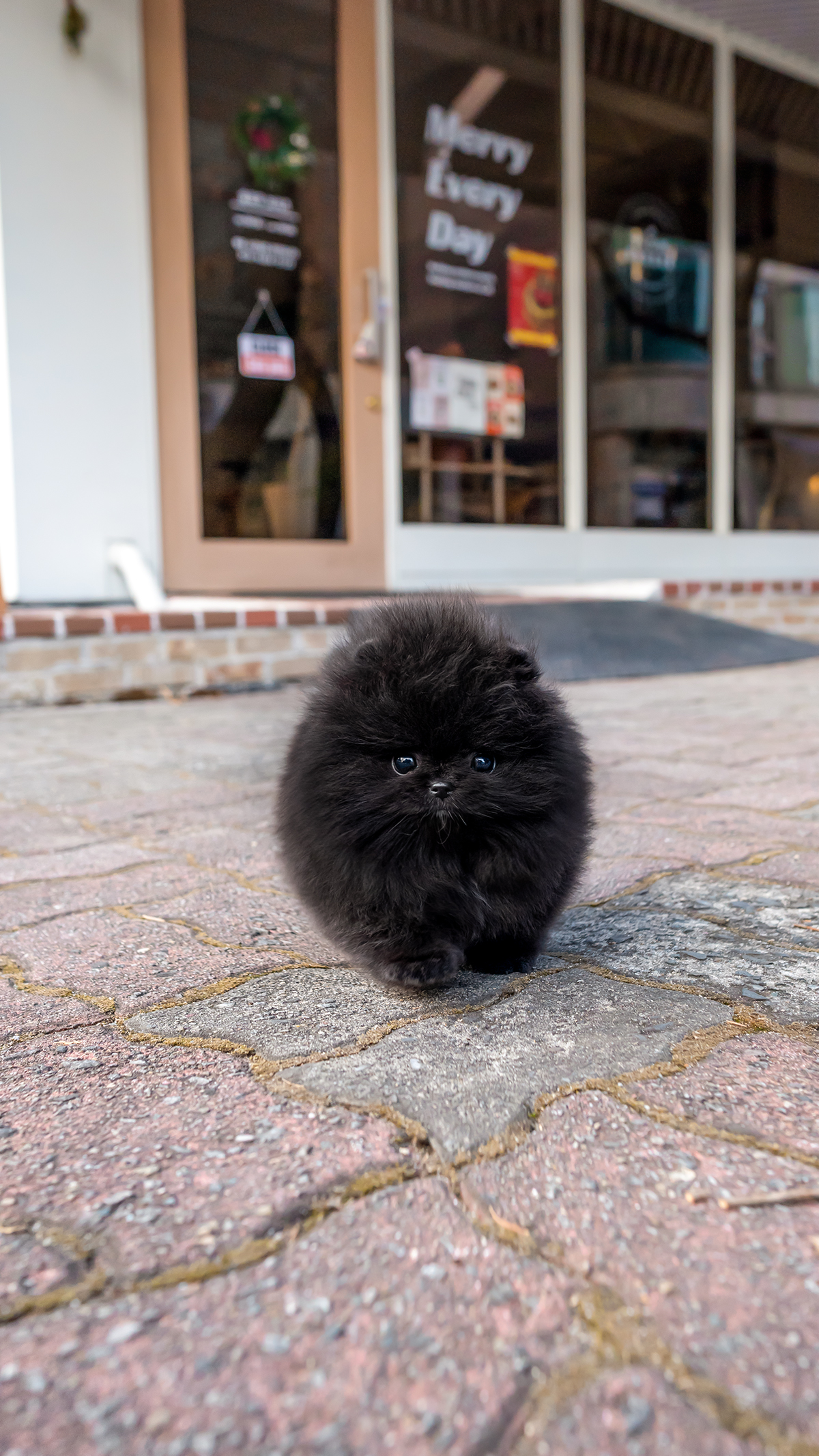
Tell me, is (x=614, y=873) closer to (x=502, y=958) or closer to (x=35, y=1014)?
(x=502, y=958)

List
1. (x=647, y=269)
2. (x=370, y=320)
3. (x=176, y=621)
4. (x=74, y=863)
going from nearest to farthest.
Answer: (x=74, y=863) → (x=176, y=621) → (x=370, y=320) → (x=647, y=269)

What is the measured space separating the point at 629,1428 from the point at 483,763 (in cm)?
71

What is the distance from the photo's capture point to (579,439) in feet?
23.3

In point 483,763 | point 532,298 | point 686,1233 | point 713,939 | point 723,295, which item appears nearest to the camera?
point 686,1233

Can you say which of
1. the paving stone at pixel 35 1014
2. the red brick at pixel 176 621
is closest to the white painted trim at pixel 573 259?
the red brick at pixel 176 621

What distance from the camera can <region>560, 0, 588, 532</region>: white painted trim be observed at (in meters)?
6.80

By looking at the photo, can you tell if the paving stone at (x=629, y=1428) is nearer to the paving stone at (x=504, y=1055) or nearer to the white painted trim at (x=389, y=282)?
the paving stone at (x=504, y=1055)

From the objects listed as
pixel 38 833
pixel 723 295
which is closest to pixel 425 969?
pixel 38 833

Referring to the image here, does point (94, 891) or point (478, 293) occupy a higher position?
point (478, 293)

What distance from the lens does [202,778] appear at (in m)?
2.80

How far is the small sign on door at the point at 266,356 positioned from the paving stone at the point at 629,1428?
6040 mm

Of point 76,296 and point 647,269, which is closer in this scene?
point 76,296

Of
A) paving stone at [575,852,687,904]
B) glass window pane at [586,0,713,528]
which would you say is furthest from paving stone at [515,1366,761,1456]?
glass window pane at [586,0,713,528]

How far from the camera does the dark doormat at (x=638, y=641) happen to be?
5035 millimetres
